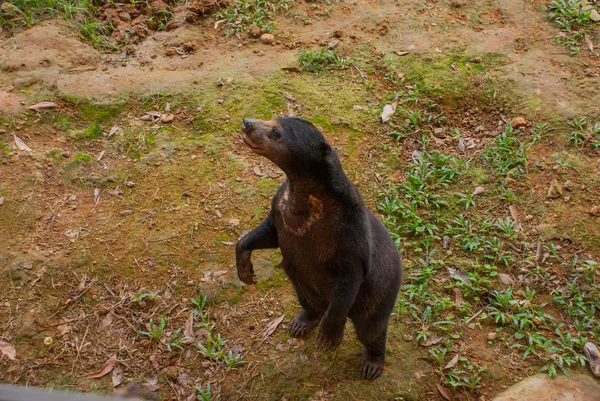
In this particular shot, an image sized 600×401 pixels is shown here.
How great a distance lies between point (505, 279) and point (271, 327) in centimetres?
206

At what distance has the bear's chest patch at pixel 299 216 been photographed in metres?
3.25

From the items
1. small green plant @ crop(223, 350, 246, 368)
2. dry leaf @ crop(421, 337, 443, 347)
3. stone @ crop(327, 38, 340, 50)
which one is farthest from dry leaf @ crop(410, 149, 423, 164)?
small green plant @ crop(223, 350, 246, 368)

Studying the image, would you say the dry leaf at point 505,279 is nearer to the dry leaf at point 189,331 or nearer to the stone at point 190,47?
the dry leaf at point 189,331

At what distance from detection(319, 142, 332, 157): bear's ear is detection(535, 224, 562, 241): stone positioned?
2.68 metres

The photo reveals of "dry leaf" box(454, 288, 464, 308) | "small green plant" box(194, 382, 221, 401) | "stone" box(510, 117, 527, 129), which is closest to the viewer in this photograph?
"small green plant" box(194, 382, 221, 401)

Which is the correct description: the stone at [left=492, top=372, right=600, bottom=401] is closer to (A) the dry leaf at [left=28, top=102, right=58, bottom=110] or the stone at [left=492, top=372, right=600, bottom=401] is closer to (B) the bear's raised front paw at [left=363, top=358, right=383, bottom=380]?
(B) the bear's raised front paw at [left=363, top=358, right=383, bottom=380]

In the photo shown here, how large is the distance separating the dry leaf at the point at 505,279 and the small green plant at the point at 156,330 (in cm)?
286

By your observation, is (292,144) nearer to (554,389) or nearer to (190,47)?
(554,389)

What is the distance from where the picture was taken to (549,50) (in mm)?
6207

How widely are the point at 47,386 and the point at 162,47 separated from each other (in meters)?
3.93

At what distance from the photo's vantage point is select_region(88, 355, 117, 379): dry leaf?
3.88 meters

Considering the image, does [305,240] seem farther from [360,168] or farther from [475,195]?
[475,195]

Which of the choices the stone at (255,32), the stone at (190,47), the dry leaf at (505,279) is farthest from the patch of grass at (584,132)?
the stone at (190,47)

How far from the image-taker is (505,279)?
4.57m
